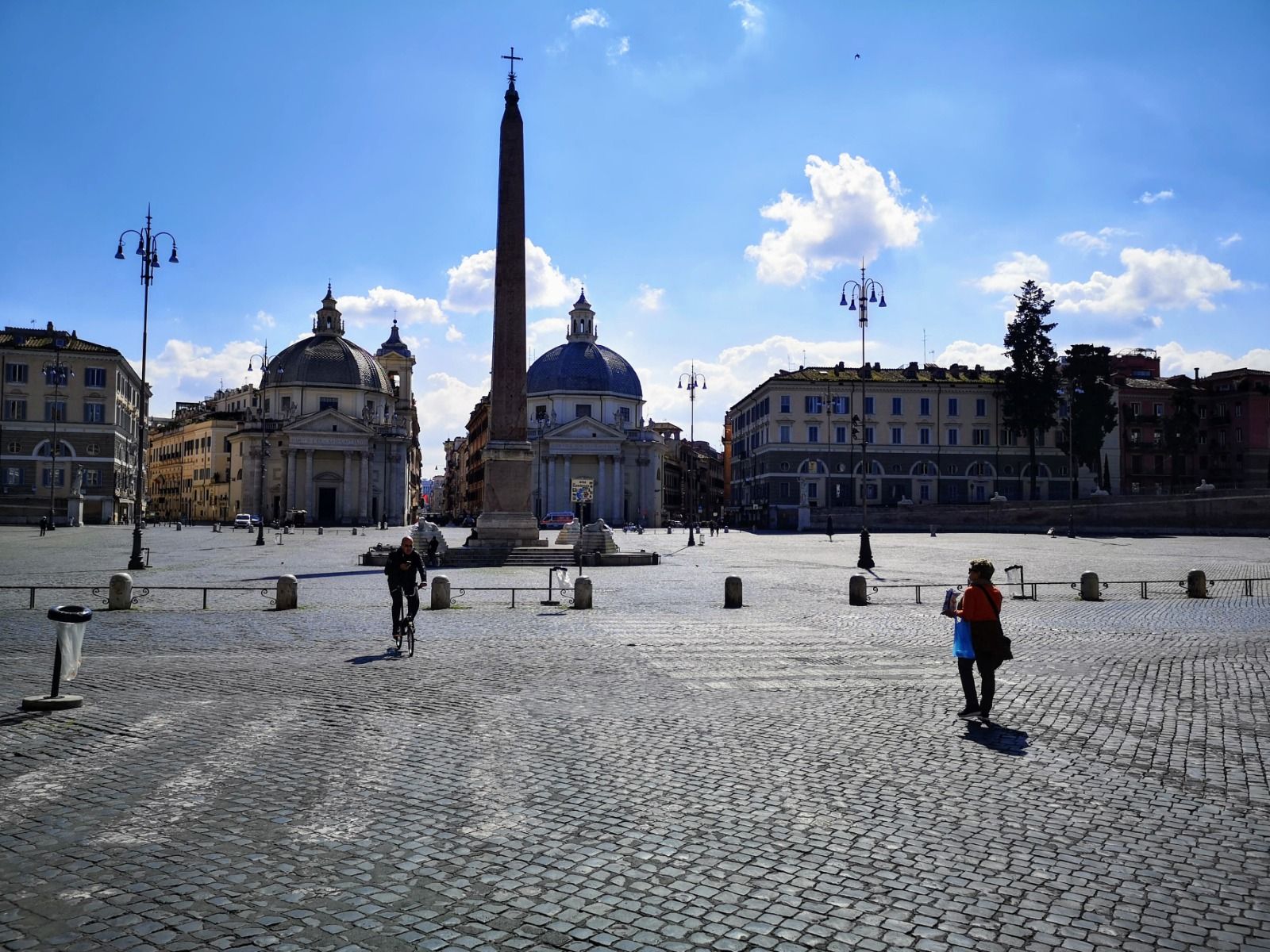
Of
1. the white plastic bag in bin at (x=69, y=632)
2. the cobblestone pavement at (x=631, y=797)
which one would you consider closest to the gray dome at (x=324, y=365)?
the cobblestone pavement at (x=631, y=797)

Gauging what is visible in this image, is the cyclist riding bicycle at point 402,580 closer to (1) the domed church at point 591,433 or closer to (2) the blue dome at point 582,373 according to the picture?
(1) the domed church at point 591,433

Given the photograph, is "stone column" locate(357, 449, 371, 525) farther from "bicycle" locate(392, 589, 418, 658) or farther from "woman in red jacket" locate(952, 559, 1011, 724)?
"woman in red jacket" locate(952, 559, 1011, 724)

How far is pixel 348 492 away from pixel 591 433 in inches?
954

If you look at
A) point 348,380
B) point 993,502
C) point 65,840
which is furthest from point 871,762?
point 348,380

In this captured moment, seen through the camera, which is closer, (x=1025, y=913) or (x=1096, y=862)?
(x=1025, y=913)

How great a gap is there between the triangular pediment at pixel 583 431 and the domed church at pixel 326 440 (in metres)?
15.7

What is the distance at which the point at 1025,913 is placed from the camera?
452 centimetres

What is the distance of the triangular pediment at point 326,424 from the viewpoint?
9000cm

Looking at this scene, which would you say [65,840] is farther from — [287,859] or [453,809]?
[453,809]

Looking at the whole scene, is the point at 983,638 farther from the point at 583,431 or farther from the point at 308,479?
the point at 308,479

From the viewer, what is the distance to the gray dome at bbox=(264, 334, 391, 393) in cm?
9569

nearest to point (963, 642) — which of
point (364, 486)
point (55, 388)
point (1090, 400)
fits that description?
point (1090, 400)

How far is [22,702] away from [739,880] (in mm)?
7415

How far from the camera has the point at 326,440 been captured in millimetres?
90438
